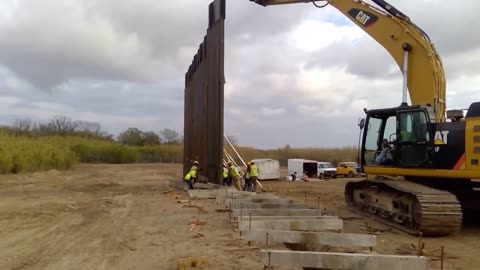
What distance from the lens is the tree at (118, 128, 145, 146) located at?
261 feet

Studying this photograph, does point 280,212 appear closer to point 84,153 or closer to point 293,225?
point 293,225

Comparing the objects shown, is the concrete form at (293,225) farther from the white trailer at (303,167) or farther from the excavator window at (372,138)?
the white trailer at (303,167)

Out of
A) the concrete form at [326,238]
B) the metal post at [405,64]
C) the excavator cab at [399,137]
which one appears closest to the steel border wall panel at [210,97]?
the excavator cab at [399,137]

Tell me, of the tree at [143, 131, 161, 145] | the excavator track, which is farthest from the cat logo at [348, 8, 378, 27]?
the tree at [143, 131, 161, 145]

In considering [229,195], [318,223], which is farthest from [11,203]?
[318,223]

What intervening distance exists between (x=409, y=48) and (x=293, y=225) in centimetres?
627

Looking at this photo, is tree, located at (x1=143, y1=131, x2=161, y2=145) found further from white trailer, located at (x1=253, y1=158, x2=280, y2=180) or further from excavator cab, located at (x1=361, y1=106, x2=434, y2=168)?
excavator cab, located at (x1=361, y1=106, x2=434, y2=168)

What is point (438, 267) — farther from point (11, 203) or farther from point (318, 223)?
point (11, 203)

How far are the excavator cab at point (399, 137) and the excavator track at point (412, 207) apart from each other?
557mm

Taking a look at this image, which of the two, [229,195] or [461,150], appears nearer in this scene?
[461,150]

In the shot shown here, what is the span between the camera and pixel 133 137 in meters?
80.4

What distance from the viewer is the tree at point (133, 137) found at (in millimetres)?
79688

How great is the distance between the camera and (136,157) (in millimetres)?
65562

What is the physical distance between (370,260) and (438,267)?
2341 mm
